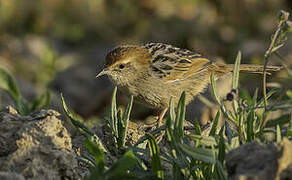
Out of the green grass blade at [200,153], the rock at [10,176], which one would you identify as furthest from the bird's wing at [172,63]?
the rock at [10,176]

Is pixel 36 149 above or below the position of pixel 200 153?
below

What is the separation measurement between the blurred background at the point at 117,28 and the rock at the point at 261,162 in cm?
811

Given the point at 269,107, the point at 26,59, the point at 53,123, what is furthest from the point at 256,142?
the point at 26,59

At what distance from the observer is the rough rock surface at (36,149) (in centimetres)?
374

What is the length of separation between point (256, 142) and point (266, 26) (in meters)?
10.1

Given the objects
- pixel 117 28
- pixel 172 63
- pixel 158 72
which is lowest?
pixel 117 28

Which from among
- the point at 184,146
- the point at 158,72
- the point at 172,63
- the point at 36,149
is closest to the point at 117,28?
the point at 172,63

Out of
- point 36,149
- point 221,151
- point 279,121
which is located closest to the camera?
point 221,151

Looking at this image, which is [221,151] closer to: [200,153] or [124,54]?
[200,153]

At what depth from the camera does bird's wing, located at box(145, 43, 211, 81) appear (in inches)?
280

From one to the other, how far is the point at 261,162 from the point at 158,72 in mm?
3875

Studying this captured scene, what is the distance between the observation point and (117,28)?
1307 cm

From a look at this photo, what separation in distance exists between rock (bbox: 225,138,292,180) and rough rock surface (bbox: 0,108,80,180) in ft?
3.78

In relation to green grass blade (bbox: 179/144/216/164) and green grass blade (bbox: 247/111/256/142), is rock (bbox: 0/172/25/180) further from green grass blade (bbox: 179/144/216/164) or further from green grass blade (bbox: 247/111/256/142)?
green grass blade (bbox: 247/111/256/142)
